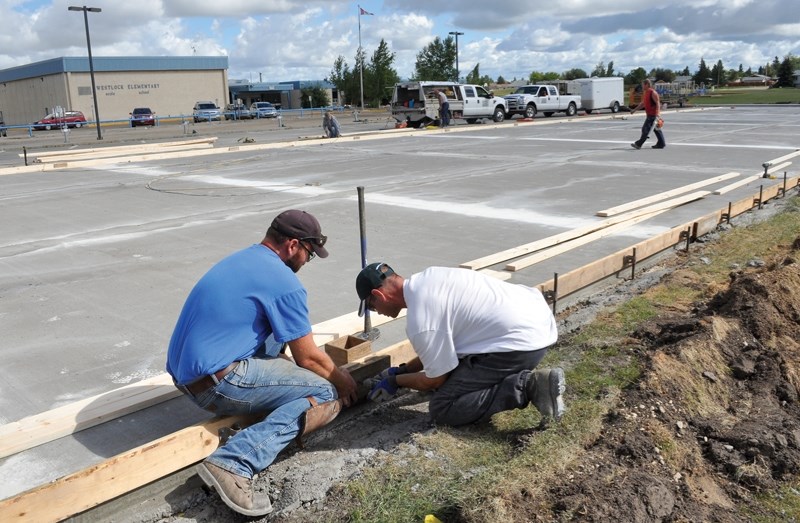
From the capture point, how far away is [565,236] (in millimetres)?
8930

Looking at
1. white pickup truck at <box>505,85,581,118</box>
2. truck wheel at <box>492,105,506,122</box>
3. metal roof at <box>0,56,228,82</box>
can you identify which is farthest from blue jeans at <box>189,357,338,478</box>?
metal roof at <box>0,56,228,82</box>

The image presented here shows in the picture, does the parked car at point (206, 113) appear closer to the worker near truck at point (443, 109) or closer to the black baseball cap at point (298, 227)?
the worker near truck at point (443, 109)

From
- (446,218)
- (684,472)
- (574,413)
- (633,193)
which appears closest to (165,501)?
(574,413)

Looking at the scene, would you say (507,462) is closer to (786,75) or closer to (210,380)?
(210,380)

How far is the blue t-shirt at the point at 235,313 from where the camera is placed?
3.61m

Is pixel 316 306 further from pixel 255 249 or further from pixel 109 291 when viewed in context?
pixel 255 249

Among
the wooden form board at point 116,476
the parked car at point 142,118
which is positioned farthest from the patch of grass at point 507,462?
the parked car at point 142,118

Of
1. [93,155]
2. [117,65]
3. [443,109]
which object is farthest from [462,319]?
[117,65]

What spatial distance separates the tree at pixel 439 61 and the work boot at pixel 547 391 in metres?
75.9

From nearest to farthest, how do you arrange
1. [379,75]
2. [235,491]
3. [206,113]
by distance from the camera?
[235,491], [206,113], [379,75]

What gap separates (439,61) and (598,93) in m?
36.9

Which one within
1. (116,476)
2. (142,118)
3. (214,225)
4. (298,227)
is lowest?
(116,476)

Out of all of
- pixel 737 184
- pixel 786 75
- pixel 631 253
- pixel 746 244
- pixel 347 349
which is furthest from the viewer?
pixel 786 75

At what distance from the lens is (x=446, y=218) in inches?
409
